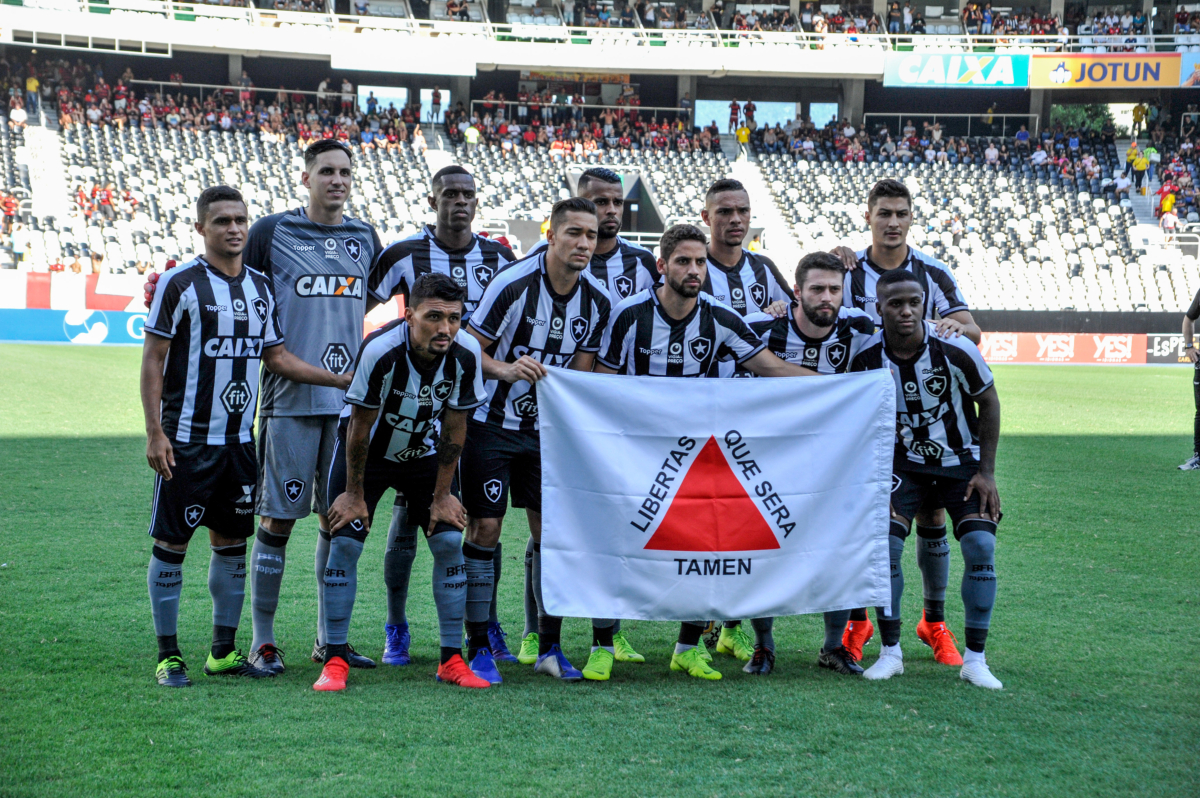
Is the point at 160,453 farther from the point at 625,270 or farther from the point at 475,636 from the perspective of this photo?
the point at 625,270

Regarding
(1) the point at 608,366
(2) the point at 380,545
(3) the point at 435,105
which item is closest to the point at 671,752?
(1) the point at 608,366

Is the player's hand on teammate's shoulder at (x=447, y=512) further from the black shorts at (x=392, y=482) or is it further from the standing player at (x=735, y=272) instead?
the standing player at (x=735, y=272)

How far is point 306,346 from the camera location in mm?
4973

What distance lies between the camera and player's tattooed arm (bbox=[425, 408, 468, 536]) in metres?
4.55

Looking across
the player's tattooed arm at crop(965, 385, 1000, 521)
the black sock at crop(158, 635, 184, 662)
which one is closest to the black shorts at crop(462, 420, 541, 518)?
the black sock at crop(158, 635, 184, 662)

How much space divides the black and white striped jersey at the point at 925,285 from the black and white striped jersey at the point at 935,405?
14.9 inches

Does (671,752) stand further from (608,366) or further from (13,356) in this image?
(13,356)

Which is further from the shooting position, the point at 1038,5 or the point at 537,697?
the point at 1038,5

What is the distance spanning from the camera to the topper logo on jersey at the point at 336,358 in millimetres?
4996

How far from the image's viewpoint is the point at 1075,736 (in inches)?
156

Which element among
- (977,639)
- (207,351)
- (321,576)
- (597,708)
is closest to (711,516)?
(597,708)

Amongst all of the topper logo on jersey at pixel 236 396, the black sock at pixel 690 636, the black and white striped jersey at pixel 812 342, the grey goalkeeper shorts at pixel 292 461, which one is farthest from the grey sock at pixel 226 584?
the black and white striped jersey at pixel 812 342

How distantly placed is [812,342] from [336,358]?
2.15 metres

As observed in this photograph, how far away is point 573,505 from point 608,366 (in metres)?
0.64
